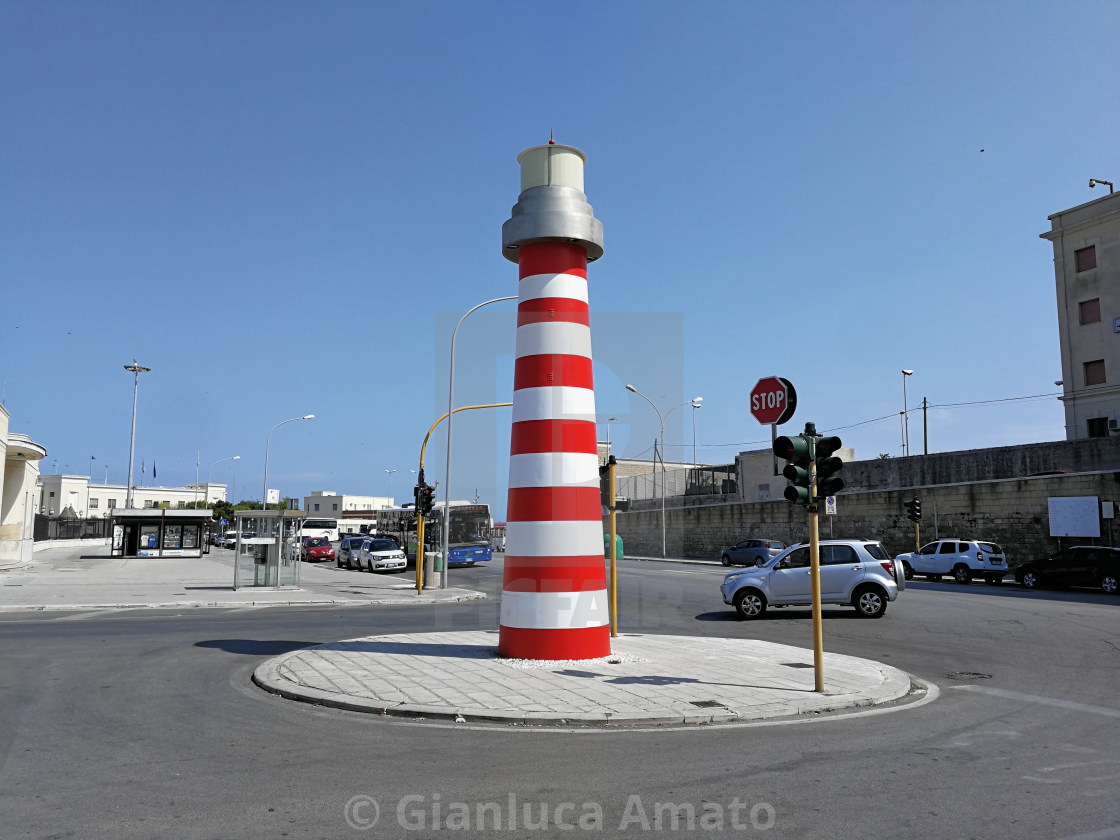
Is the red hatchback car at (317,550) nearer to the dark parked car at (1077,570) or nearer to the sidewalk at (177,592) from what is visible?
the sidewalk at (177,592)

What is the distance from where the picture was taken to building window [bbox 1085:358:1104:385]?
44969 mm

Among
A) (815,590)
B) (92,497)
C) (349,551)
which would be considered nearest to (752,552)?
(349,551)

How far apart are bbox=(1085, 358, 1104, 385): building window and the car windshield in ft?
126

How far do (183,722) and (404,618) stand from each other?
35.2ft

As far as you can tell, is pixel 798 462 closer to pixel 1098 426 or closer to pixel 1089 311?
pixel 1098 426

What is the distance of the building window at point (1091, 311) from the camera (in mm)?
45219

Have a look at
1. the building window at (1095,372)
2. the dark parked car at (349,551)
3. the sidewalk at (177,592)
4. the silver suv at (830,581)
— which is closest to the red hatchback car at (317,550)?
the dark parked car at (349,551)

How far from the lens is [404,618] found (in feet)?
60.7

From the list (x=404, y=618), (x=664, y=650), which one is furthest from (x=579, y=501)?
(x=404, y=618)

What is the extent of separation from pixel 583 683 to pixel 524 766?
10.5ft

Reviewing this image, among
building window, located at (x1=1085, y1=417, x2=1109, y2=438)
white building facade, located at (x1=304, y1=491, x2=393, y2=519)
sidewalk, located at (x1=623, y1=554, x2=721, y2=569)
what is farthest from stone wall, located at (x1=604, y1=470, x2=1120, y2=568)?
white building facade, located at (x1=304, y1=491, x2=393, y2=519)

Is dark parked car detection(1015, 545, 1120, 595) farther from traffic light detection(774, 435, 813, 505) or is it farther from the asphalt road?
traffic light detection(774, 435, 813, 505)

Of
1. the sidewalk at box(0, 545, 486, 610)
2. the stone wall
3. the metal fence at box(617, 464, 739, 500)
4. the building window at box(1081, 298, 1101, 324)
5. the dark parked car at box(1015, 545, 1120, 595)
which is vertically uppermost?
the building window at box(1081, 298, 1101, 324)

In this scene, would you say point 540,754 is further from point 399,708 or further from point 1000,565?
point 1000,565
